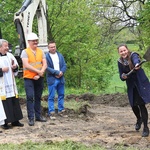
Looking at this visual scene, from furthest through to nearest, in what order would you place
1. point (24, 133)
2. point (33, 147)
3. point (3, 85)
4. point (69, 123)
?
point (69, 123) → point (3, 85) → point (24, 133) → point (33, 147)

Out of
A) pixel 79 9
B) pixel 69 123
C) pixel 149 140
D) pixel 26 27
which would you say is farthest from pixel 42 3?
pixel 79 9

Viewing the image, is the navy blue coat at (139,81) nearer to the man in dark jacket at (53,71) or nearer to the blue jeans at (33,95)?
the blue jeans at (33,95)

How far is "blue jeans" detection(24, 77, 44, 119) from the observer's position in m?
9.26

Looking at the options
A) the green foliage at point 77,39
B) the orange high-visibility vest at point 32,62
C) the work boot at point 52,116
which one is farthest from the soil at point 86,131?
the green foliage at point 77,39

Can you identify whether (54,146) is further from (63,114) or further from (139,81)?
(63,114)

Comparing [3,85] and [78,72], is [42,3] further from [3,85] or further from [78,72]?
[78,72]

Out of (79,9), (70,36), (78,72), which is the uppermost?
(79,9)

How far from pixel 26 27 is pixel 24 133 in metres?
5.58

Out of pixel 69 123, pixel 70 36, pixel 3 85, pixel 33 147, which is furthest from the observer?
pixel 70 36

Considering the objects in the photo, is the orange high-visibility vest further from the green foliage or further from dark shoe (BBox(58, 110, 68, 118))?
the green foliage

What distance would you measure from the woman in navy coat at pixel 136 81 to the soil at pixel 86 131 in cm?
54

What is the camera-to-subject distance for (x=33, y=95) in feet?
30.9

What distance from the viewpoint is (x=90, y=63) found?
90.4ft

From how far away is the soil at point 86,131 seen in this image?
7488 mm
